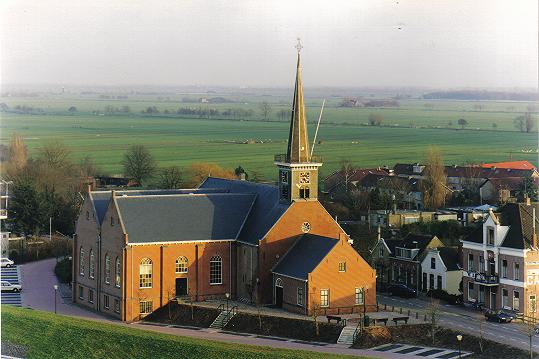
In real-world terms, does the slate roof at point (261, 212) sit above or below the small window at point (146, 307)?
above

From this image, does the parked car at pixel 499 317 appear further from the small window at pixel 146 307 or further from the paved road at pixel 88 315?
the small window at pixel 146 307

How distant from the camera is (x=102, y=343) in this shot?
54344 mm

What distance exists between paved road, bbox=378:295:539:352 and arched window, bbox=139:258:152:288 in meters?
11.6

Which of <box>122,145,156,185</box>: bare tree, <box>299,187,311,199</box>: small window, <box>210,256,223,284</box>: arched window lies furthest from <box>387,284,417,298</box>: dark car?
<box>122,145,156,185</box>: bare tree

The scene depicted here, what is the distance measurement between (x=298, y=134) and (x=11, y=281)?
20.0m

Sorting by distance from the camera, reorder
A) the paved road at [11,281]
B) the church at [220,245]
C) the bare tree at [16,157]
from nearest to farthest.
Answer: the church at [220,245] < the paved road at [11,281] < the bare tree at [16,157]

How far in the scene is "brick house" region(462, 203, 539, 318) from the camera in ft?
192

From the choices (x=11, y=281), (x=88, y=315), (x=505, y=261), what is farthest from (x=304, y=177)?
(x=11, y=281)

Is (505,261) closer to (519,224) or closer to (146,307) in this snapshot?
(519,224)

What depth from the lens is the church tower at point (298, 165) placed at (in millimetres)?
63062

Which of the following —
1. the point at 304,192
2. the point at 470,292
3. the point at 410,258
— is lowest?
the point at 470,292

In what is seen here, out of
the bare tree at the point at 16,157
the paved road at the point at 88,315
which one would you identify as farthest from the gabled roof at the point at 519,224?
the bare tree at the point at 16,157

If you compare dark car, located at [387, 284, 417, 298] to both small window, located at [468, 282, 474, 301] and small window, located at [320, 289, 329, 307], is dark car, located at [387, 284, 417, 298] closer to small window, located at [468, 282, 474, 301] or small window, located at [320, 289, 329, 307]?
small window, located at [468, 282, 474, 301]

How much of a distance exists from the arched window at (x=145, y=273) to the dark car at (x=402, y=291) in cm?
1299
